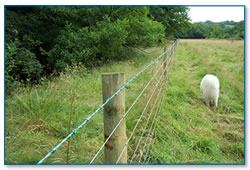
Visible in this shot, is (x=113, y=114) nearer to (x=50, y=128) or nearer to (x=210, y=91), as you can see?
(x=50, y=128)

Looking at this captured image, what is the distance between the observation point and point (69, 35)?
7523 millimetres

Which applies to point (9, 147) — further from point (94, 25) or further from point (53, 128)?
point (94, 25)

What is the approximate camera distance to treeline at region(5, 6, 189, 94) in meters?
7.28

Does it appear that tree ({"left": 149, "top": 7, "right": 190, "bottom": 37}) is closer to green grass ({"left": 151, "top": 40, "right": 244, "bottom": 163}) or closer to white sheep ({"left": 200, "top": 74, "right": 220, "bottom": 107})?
green grass ({"left": 151, "top": 40, "right": 244, "bottom": 163})

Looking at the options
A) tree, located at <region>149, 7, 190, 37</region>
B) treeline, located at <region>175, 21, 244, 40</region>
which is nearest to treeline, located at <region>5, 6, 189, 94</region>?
treeline, located at <region>175, 21, 244, 40</region>

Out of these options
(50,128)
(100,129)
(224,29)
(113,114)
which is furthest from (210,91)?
(113,114)

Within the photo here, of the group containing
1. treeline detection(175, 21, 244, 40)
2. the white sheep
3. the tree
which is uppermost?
the tree

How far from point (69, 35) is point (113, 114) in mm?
6724

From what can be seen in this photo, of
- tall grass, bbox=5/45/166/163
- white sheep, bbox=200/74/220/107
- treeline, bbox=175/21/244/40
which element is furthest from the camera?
white sheep, bbox=200/74/220/107

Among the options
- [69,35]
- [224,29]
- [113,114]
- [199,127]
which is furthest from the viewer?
[69,35]

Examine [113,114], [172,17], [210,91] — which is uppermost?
[172,17]

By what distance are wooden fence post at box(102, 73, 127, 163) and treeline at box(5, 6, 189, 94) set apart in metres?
5.60

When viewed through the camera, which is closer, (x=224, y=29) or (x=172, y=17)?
(x=224, y=29)

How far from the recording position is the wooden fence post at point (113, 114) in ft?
4.61
